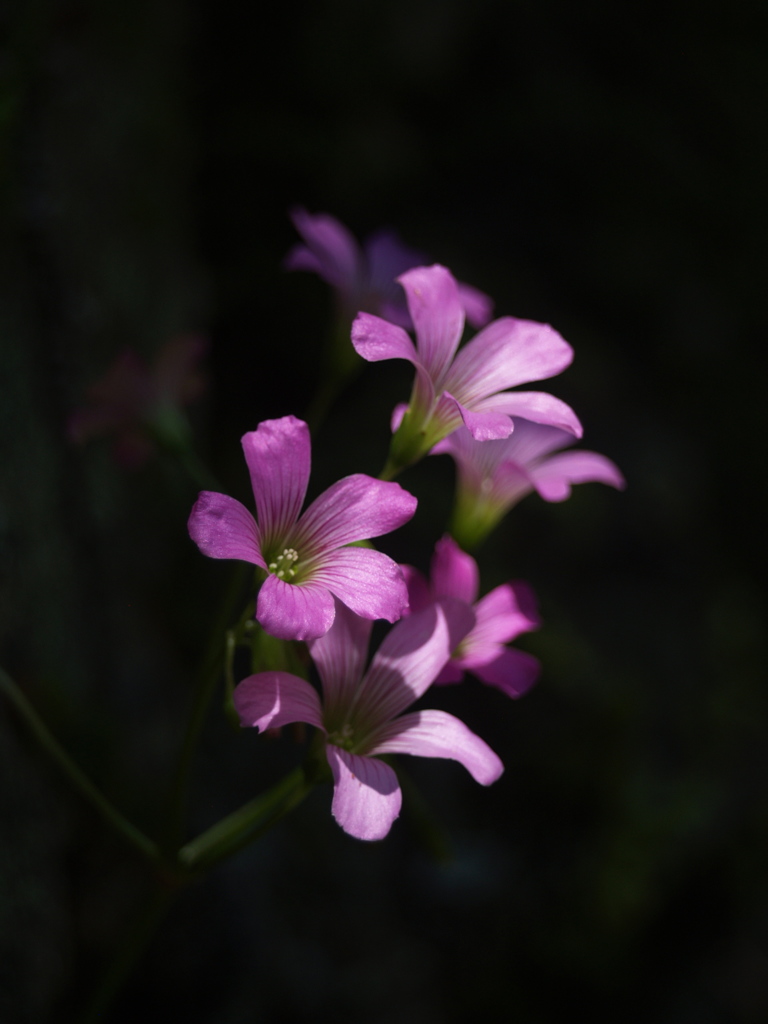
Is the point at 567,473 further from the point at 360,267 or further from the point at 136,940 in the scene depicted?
the point at 136,940

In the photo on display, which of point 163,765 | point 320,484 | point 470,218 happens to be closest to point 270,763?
point 163,765

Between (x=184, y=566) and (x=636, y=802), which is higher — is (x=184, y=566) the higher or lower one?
the higher one

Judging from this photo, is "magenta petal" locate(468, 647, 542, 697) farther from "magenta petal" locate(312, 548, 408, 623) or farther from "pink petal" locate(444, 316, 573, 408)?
"pink petal" locate(444, 316, 573, 408)

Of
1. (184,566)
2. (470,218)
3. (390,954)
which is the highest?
(470,218)

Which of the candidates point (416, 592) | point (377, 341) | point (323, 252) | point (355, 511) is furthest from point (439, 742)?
point (323, 252)

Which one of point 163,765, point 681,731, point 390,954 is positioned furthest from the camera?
point 681,731

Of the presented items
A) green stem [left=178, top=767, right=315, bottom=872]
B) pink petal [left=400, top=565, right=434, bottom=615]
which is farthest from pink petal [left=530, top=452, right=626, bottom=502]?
green stem [left=178, top=767, right=315, bottom=872]

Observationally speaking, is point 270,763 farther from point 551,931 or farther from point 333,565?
point 333,565
